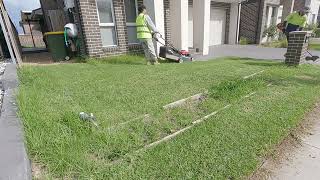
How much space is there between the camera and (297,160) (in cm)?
247

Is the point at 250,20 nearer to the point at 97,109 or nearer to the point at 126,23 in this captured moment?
the point at 126,23

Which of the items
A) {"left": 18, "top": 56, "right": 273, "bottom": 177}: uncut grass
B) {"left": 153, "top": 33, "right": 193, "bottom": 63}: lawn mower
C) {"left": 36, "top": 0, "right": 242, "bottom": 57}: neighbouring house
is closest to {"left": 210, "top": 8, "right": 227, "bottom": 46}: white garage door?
{"left": 36, "top": 0, "right": 242, "bottom": 57}: neighbouring house

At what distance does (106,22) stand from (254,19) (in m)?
11.3

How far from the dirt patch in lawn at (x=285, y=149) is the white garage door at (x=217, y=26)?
34.8ft

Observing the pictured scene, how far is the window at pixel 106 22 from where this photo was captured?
7.52m

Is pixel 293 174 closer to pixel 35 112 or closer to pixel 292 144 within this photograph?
pixel 292 144

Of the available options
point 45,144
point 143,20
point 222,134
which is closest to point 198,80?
point 222,134

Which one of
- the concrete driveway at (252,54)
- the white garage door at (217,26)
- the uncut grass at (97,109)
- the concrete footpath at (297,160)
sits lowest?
the concrete footpath at (297,160)

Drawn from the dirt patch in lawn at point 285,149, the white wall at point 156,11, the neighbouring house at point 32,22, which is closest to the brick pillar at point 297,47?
the dirt patch in lawn at point 285,149

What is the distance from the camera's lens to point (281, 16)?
692 inches

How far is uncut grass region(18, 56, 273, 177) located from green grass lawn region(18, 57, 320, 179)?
11 mm

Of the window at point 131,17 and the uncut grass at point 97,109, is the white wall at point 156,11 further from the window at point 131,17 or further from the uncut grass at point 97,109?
the uncut grass at point 97,109

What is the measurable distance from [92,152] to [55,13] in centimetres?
905

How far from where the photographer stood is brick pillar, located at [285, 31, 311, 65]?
641cm
